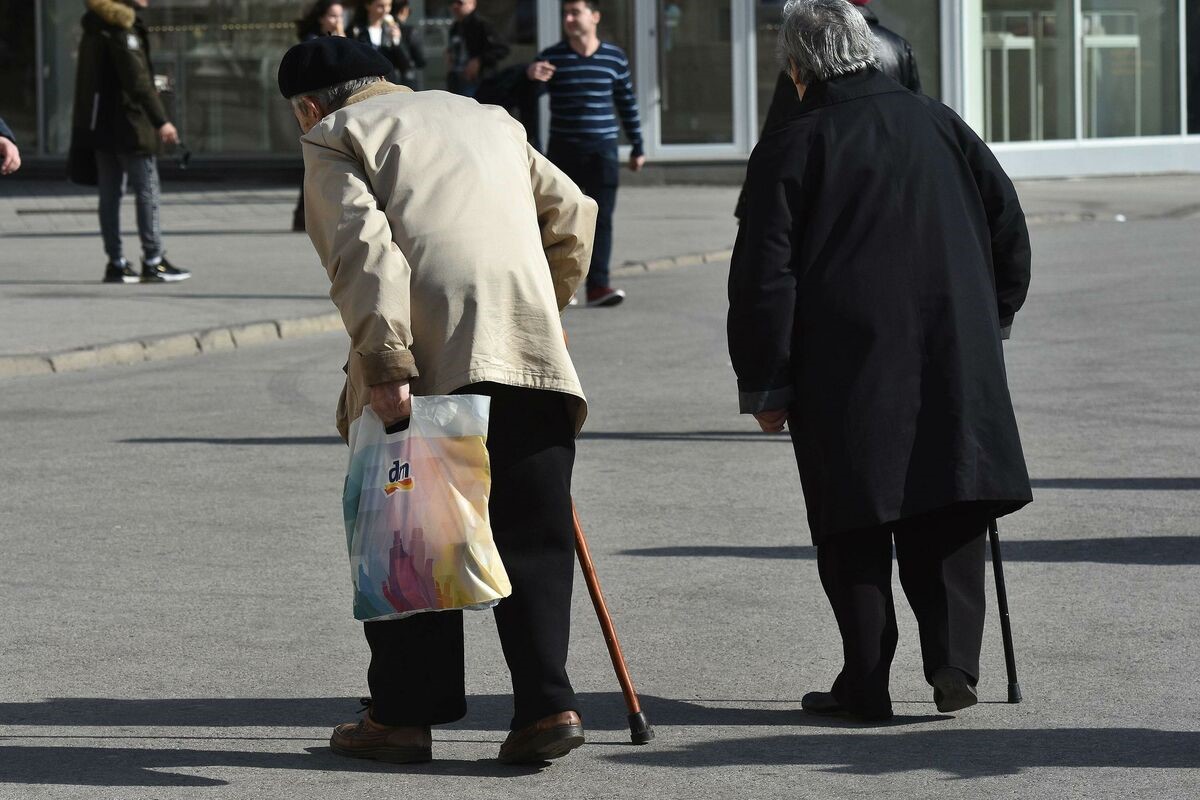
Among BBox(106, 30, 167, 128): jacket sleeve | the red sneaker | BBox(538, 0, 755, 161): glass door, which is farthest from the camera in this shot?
BBox(538, 0, 755, 161): glass door

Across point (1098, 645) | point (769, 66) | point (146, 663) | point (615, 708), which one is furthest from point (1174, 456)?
point (769, 66)

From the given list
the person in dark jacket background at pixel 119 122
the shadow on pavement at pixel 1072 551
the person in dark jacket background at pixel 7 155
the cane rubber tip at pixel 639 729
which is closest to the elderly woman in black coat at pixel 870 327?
the cane rubber tip at pixel 639 729

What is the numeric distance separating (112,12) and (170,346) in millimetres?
3794

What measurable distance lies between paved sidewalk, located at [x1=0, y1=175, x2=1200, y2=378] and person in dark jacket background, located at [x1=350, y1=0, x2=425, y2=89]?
183 centimetres

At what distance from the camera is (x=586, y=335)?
12.8m

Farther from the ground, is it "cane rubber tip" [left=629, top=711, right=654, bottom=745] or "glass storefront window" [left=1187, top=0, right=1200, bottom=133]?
"glass storefront window" [left=1187, top=0, right=1200, bottom=133]

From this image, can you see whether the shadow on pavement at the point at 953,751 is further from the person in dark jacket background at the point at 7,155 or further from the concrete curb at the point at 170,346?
the concrete curb at the point at 170,346

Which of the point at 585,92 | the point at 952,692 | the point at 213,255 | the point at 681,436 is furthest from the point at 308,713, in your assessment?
the point at 213,255

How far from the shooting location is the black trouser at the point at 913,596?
4965mm

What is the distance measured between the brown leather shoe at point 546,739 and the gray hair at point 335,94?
58.2 inches

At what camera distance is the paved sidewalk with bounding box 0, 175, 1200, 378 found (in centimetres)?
1239

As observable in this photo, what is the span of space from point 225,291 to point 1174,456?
7.93 metres

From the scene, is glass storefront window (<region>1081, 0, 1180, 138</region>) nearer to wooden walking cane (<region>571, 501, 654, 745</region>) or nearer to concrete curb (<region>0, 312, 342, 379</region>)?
concrete curb (<region>0, 312, 342, 379</region>)

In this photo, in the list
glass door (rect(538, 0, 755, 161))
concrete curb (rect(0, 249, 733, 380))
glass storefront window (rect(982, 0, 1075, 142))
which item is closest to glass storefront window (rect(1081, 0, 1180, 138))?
glass storefront window (rect(982, 0, 1075, 142))
